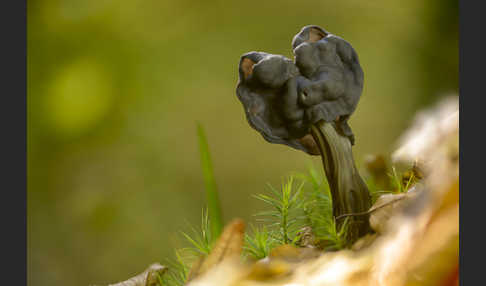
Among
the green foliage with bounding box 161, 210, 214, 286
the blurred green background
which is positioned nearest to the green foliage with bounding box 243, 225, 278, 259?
the green foliage with bounding box 161, 210, 214, 286

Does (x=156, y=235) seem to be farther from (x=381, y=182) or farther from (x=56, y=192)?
(x=381, y=182)

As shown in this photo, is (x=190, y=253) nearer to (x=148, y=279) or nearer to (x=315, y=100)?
(x=148, y=279)

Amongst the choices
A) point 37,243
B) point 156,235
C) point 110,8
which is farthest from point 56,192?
point 110,8

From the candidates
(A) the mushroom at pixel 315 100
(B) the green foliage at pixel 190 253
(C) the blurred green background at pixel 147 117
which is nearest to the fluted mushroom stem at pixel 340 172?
(A) the mushroom at pixel 315 100

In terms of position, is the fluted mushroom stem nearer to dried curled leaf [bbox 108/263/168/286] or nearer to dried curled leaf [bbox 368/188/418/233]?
dried curled leaf [bbox 368/188/418/233]

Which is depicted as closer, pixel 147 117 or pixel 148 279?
pixel 148 279

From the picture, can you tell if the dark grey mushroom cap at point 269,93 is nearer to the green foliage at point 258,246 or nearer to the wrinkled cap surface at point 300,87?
the wrinkled cap surface at point 300,87

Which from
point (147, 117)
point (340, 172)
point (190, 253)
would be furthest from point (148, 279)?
point (147, 117)
